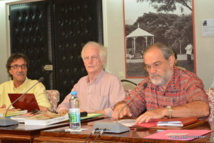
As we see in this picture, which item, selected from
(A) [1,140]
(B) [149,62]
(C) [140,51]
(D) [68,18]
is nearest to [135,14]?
(C) [140,51]

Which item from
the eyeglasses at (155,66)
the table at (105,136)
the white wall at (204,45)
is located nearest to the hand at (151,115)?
the table at (105,136)

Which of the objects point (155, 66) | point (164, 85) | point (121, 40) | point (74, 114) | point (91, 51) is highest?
point (121, 40)

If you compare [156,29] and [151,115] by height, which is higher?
[156,29]

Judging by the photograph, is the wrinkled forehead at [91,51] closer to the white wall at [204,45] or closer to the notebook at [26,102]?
the notebook at [26,102]

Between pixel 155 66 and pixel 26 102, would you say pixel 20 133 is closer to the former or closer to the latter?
pixel 26 102

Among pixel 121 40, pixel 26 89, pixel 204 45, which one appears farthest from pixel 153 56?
pixel 121 40

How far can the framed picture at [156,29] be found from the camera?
4902 mm

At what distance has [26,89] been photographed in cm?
378

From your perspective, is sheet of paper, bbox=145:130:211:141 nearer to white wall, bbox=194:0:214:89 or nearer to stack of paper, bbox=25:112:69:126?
stack of paper, bbox=25:112:69:126

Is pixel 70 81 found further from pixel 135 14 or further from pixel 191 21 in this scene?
A: pixel 191 21

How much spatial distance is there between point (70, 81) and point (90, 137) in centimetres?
413

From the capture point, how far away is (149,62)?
2.75 metres

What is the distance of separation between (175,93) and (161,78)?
152 mm

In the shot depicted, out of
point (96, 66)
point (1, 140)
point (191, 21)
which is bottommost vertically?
point (1, 140)
